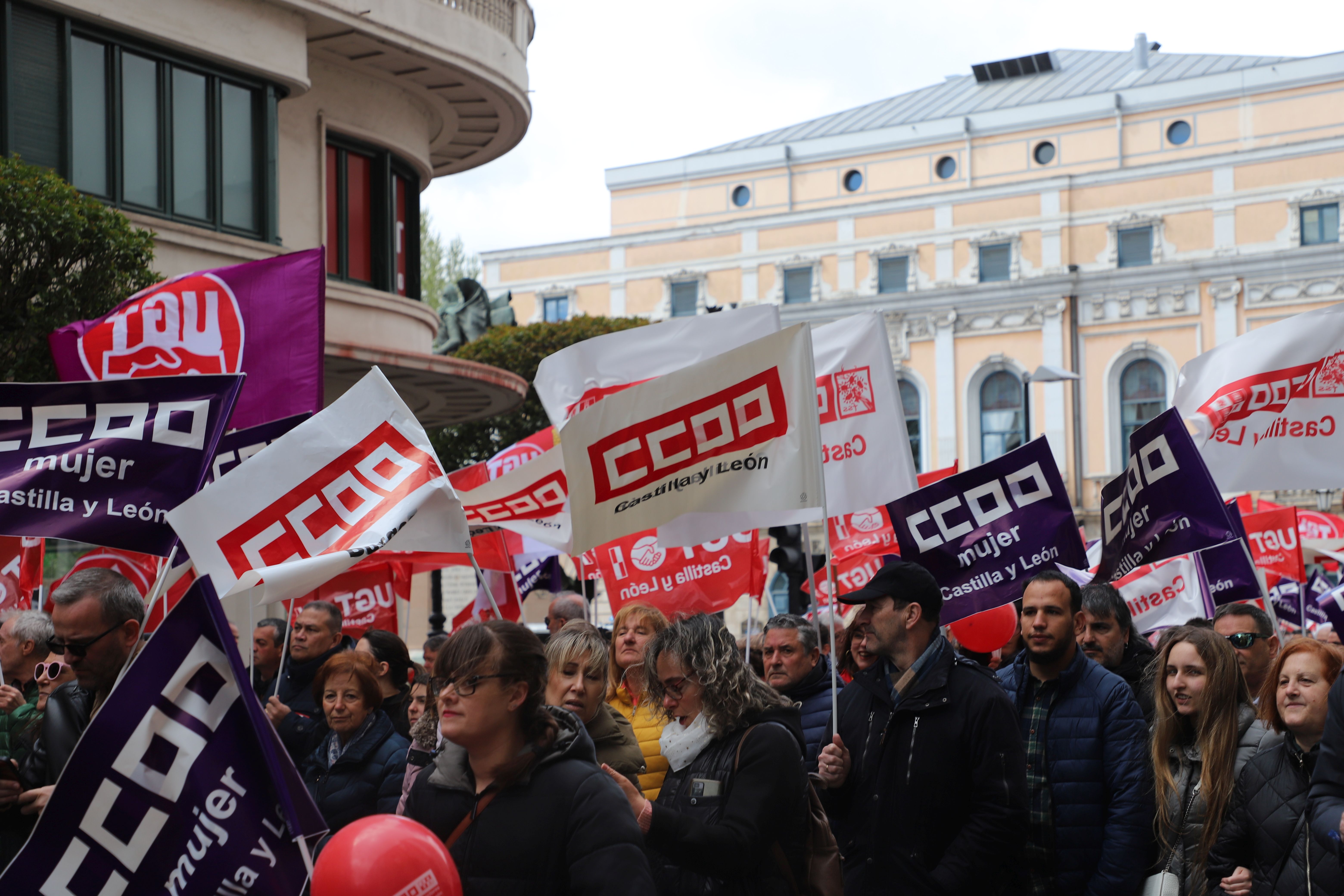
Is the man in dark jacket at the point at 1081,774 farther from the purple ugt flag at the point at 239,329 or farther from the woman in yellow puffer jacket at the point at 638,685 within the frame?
the purple ugt flag at the point at 239,329

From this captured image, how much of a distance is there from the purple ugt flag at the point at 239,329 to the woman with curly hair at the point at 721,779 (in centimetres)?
357

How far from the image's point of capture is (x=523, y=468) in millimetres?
9695

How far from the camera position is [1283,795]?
462 cm

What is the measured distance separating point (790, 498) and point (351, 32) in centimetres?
1193

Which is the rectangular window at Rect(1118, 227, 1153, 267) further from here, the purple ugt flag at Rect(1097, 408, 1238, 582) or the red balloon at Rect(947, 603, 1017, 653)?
the purple ugt flag at Rect(1097, 408, 1238, 582)

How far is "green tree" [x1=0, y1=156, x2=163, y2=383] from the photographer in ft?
33.0

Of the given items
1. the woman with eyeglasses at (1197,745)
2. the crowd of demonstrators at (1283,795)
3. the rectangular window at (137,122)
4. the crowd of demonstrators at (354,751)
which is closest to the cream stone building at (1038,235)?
the rectangular window at (137,122)

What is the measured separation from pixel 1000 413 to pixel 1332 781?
47309 millimetres

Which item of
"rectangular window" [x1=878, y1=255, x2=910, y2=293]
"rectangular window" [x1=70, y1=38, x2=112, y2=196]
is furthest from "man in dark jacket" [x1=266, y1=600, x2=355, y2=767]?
"rectangular window" [x1=878, y1=255, x2=910, y2=293]

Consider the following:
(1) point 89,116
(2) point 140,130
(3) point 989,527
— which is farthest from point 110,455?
(2) point 140,130

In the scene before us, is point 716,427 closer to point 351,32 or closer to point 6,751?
point 6,751

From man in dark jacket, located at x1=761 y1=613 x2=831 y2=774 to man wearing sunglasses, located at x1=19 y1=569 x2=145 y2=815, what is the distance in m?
2.72

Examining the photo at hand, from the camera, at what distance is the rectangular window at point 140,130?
14.1 m

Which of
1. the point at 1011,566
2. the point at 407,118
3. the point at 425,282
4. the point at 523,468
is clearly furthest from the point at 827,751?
the point at 425,282
